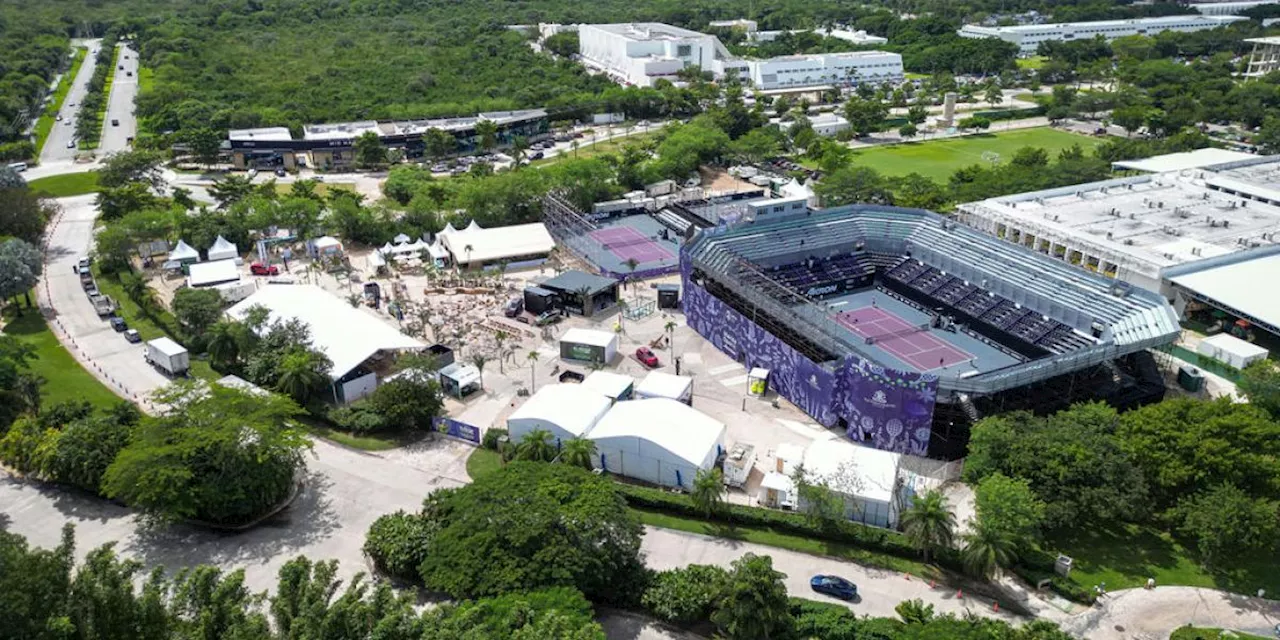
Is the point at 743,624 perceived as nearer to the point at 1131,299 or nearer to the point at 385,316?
the point at 1131,299

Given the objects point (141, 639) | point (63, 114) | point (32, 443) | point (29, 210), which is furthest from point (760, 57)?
point (141, 639)

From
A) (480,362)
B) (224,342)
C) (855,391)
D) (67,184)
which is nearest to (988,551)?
(855,391)

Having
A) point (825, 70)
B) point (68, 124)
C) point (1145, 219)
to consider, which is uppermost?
point (825, 70)

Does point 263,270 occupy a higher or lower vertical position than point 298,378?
lower

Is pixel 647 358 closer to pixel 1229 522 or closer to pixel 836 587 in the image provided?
pixel 836 587

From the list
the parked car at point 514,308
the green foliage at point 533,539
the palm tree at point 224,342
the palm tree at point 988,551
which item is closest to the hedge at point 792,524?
the palm tree at point 988,551

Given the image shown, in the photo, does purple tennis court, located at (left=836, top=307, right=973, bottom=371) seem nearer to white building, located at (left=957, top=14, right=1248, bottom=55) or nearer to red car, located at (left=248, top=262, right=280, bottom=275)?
red car, located at (left=248, top=262, right=280, bottom=275)
